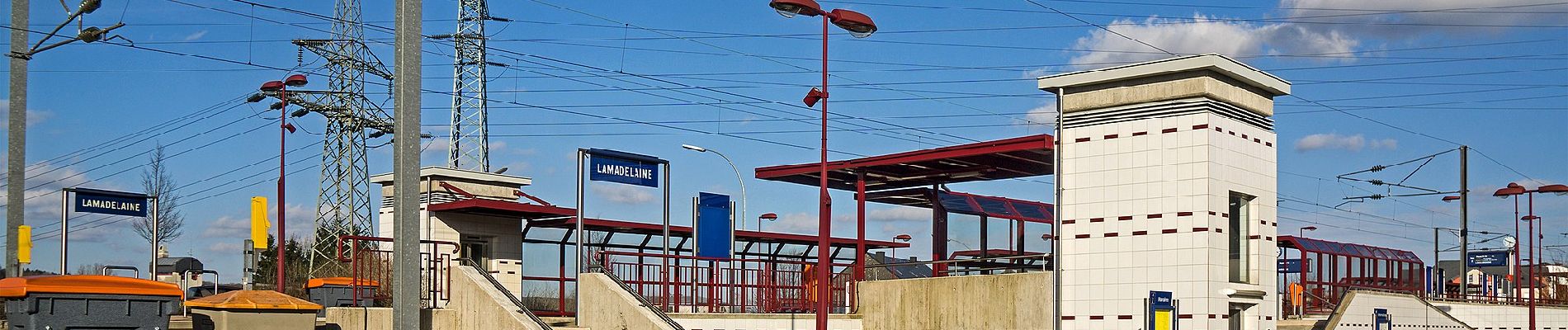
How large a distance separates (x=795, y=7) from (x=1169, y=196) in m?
8.31

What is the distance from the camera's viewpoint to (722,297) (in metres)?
28.9

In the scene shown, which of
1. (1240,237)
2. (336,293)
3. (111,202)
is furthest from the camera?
(111,202)

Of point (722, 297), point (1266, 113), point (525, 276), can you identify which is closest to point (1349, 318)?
point (1266, 113)

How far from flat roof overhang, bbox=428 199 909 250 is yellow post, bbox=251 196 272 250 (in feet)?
13.8

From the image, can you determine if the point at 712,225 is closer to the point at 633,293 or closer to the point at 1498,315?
the point at 633,293

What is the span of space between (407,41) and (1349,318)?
1094 inches

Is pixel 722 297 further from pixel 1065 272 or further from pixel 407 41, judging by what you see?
pixel 407 41

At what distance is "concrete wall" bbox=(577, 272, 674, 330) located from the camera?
2570cm

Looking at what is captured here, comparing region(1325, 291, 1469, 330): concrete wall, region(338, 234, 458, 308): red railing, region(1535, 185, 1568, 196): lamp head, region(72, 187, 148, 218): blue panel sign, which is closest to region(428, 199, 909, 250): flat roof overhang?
region(338, 234, 458, 308): red railing

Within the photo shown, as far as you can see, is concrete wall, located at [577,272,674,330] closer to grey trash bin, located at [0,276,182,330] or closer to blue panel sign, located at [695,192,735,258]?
blue panel sign, located at [695,192,735,258]

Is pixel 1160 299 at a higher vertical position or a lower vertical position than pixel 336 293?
higher

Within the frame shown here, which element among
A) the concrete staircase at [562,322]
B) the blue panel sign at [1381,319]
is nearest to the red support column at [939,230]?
the concrete staircase at [562,322]

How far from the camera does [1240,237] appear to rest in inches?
1013

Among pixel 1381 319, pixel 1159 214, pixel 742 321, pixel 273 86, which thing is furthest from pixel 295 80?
pixel 1381 319
